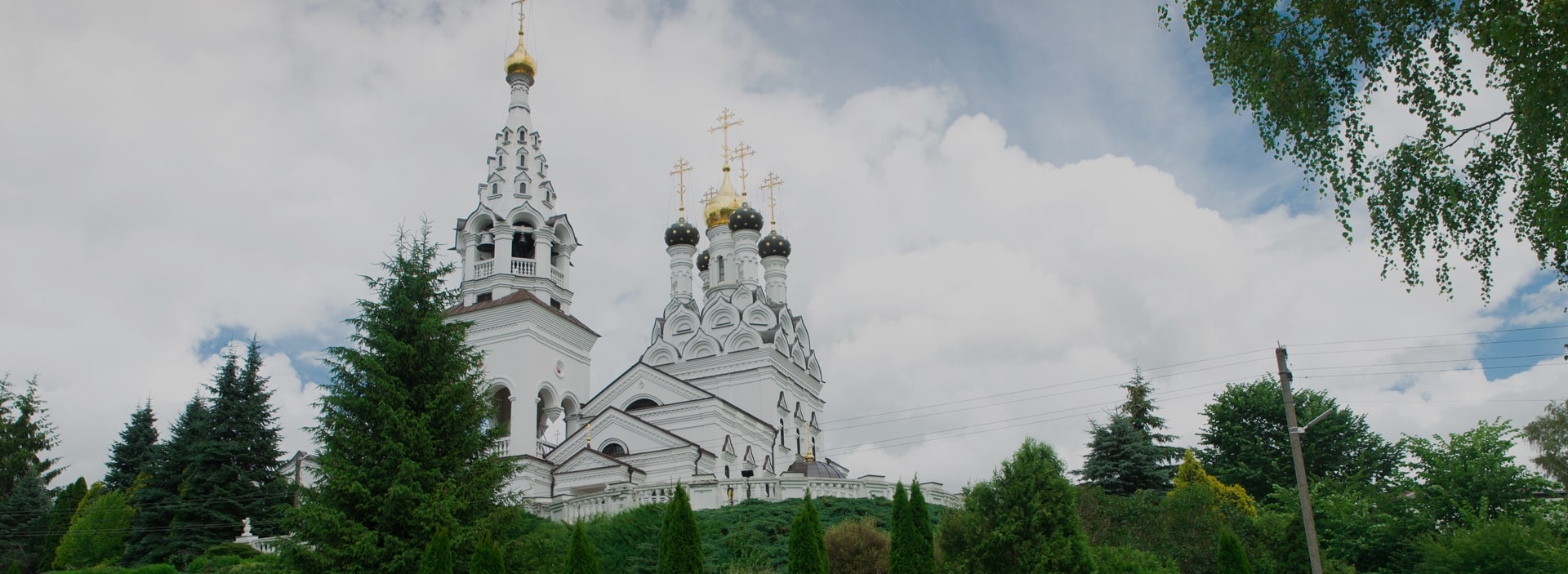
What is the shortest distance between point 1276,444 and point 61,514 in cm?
3473

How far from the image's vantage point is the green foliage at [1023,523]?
1441 cm

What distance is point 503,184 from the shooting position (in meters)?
32.2

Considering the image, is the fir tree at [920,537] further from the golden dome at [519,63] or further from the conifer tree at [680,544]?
the golden dome at [519,63]

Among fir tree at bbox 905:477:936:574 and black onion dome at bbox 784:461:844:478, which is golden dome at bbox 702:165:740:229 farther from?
fir tree at bbox 905:477:936:574

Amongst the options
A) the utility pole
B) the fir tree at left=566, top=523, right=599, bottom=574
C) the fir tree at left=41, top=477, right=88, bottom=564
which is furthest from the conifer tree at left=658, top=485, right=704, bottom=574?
the fir tree at left=41, top=477, right=88, bottom=564

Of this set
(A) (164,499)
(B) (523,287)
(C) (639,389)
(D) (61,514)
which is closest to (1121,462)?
(C) (639,389)

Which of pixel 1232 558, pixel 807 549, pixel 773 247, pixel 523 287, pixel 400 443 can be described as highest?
pixel 773 247

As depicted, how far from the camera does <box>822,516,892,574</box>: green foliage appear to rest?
17.4 m

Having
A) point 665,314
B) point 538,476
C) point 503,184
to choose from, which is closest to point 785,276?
point 665,314

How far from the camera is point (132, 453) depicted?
104 feet

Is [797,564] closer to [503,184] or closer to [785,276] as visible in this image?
[503,184]

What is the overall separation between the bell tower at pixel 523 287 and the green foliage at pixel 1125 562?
56.6 ft

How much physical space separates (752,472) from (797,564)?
1920 centimetres

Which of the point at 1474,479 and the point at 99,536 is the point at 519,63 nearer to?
the point at 99,536
